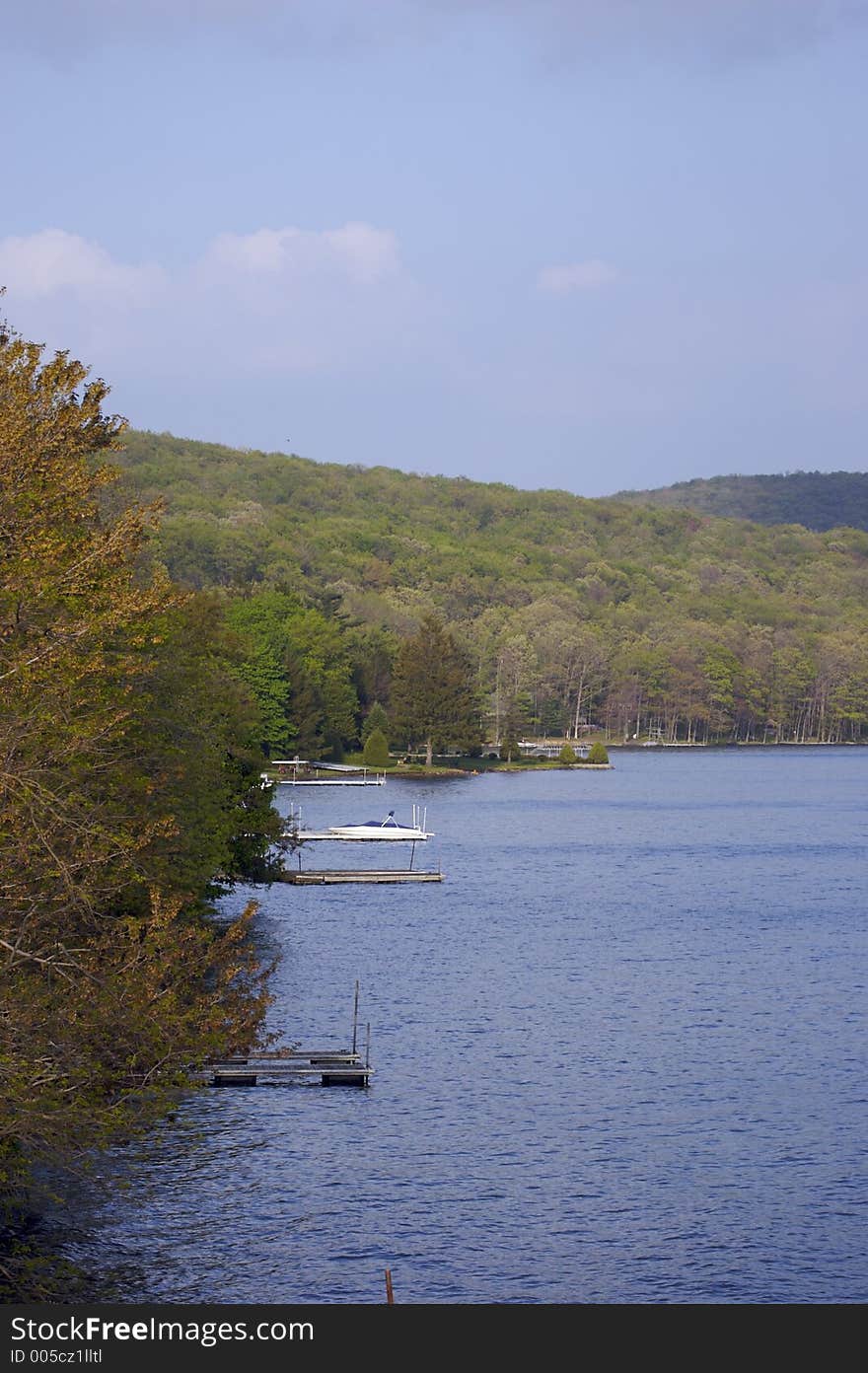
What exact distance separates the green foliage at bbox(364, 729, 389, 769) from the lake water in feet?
286

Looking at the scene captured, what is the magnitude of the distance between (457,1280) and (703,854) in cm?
5956

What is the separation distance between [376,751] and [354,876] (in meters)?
82.5

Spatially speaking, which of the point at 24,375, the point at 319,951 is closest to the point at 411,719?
the point at 319,951

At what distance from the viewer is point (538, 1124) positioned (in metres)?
31.3

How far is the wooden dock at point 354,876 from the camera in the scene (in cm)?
6862

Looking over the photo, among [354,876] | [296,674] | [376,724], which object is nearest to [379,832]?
[354,876]

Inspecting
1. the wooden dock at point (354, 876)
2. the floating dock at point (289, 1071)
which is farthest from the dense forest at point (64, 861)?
the wooden dock at point (354, 876)

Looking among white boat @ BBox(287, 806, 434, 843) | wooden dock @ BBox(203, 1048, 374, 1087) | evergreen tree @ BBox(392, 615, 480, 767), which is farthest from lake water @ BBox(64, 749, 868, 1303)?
evergreen tree @ BBox(392, 615, 480, 767)

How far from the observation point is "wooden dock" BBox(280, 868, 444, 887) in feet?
225

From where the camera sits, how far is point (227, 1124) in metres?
31.3

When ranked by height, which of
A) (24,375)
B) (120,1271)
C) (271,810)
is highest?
(24,375)

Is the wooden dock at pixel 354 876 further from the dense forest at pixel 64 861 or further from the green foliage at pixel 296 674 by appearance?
the green foliage at pixel 296 674

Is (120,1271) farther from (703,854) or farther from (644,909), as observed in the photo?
(703,854)

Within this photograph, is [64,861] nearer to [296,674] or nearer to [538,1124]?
[538,1124]
